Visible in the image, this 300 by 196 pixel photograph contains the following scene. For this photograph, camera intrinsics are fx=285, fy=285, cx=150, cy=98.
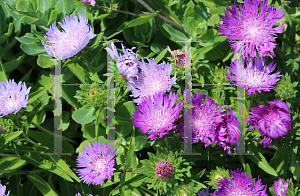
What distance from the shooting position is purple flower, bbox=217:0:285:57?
178 centimetres

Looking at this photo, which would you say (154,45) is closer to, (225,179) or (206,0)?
(206,0)

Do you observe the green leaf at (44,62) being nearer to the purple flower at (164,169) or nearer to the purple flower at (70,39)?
A: the purple flower at (70,39)

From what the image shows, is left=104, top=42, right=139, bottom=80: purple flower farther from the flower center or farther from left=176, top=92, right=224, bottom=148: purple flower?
the flower center

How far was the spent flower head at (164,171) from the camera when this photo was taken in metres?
1.56

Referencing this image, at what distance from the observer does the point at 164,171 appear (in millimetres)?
1548

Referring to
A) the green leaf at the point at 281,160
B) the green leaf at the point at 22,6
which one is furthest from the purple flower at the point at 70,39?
the green leaf at the point at 281,160

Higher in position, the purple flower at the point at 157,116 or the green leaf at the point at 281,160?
the purple flower at the point at 157,116

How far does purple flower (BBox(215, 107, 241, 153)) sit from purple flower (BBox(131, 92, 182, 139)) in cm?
29

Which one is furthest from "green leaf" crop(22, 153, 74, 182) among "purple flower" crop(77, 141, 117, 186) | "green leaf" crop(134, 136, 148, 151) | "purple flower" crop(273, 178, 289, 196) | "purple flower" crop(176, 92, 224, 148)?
"purple flower" crop(273, 178, 289, 196)

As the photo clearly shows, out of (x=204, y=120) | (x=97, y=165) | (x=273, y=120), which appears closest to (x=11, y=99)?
(x=97, y=165)

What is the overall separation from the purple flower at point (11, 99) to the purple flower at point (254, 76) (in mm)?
1314

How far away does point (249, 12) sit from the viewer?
1778 mm

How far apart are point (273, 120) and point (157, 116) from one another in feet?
2.21

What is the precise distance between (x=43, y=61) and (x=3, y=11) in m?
0.60
